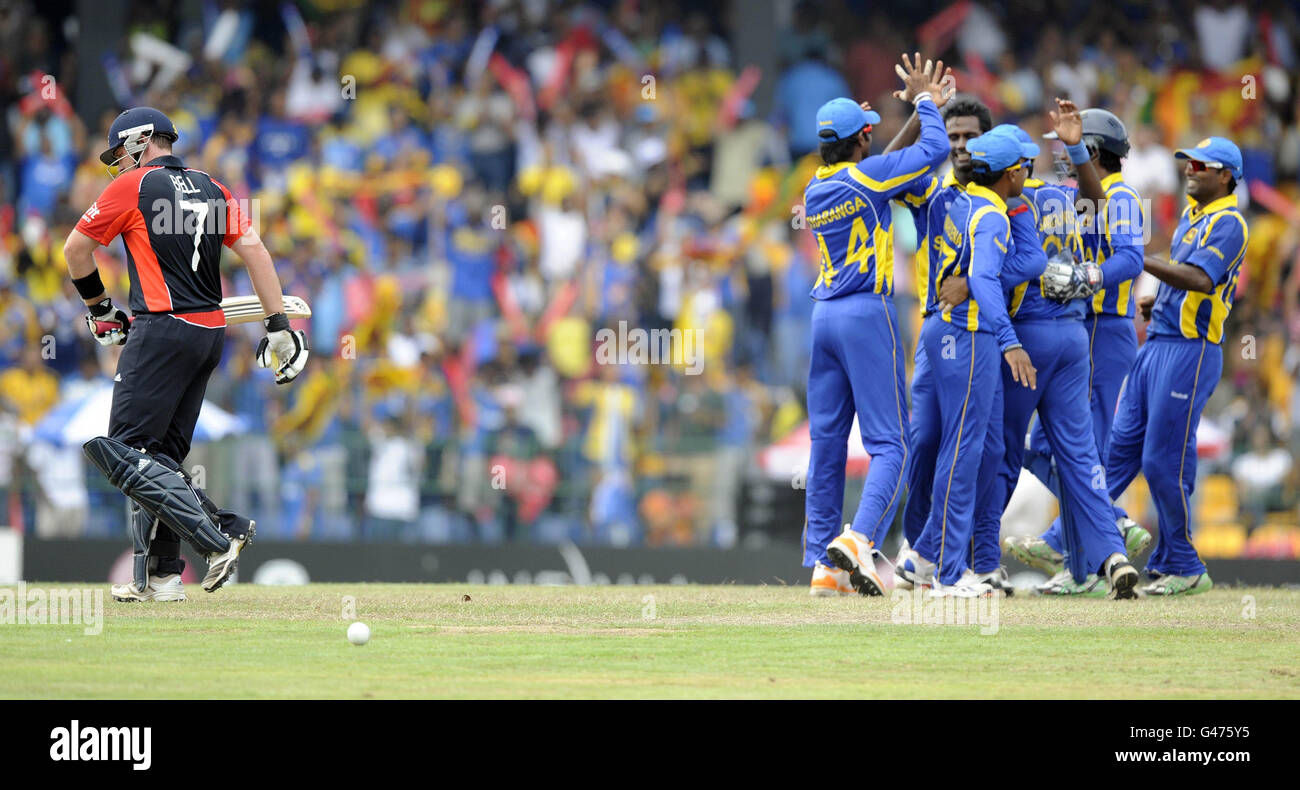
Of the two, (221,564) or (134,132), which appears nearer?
(221,564)

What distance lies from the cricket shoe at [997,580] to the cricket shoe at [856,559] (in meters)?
0.58

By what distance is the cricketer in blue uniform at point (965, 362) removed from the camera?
9.98 m

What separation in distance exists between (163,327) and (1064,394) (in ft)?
16.9

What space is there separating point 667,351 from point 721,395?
1.64m

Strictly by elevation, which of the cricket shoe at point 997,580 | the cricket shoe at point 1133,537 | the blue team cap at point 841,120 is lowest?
the cricket shoe at point 997,580

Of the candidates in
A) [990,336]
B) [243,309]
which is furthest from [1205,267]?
[243,309]

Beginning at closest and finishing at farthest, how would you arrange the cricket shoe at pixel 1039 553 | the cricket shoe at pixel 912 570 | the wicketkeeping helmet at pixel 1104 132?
1. the cricket shoe at pixel 912 570
2. the wicketkeeping helmet at pixel 1104 132
3. the cricket shoe at pixel 1039 553

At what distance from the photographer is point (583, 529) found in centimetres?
1591

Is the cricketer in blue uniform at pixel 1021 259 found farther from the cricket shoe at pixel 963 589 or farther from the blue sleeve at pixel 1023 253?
the cricket shoe at pixel 963 589

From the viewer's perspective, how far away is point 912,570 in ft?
34.4

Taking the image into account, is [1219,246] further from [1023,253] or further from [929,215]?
[929,215]

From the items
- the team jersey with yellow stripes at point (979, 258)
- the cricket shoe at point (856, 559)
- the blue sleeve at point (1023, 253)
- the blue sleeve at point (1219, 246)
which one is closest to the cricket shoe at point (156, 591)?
the cricket shoe at point (856, 559)

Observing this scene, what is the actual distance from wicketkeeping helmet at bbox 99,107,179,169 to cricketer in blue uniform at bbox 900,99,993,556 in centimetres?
432
